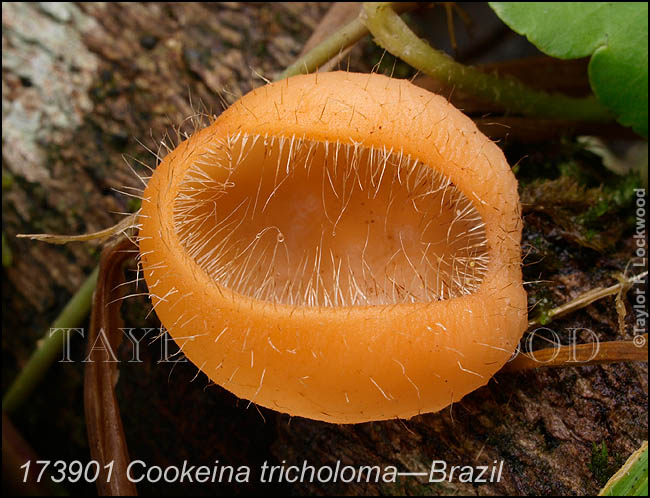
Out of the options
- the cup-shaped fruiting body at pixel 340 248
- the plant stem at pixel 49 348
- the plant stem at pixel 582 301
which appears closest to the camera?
the cup-shaped fruiting body at pixel 340 248

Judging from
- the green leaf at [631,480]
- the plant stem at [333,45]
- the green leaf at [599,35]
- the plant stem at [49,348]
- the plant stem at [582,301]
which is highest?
the plant stem at [333,45]

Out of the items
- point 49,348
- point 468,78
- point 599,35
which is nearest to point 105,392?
point 49,348

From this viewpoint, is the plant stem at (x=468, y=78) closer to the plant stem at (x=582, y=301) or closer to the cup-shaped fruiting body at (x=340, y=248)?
the cup-shaped fruiting body at (x=340, y=248)

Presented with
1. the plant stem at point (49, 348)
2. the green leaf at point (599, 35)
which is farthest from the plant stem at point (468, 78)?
the plant stem at point (49, 348)

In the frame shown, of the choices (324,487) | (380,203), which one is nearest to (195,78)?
(380,203)

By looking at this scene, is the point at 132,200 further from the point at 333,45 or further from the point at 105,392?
the point at 333,45

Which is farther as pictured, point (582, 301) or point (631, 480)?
point (582, 301)

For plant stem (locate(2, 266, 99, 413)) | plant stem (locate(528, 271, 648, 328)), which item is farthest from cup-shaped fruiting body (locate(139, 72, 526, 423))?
plant stem (locate(2, 266, 99, 413))
